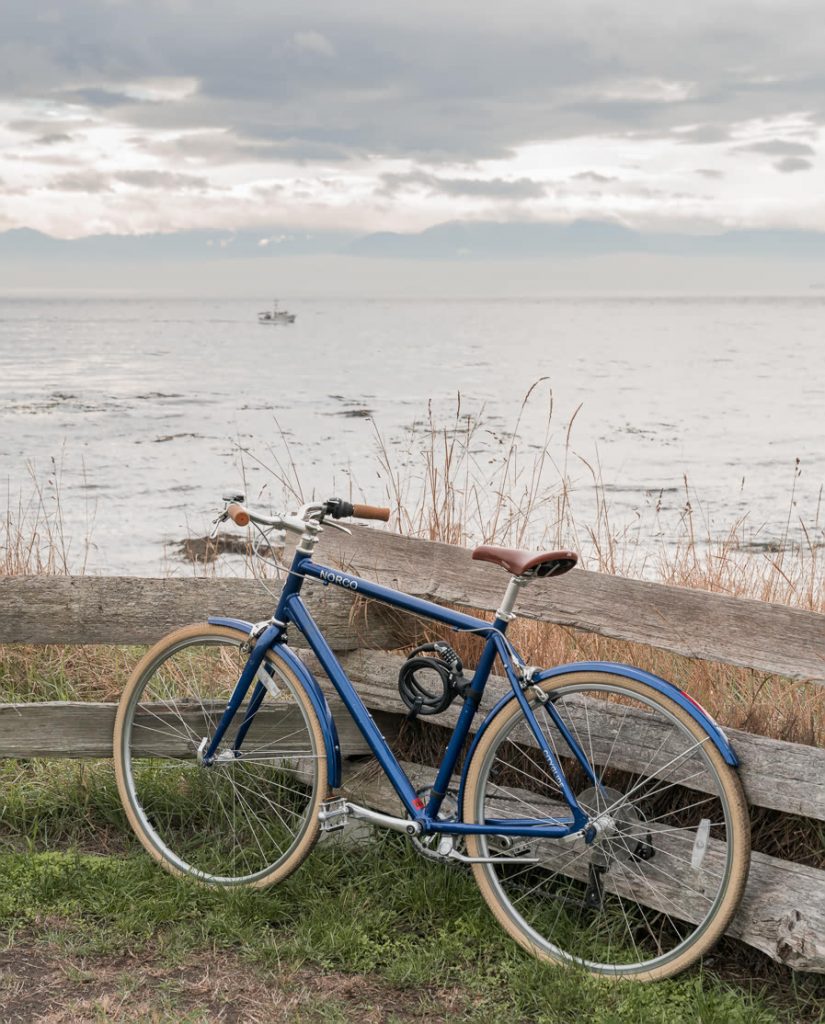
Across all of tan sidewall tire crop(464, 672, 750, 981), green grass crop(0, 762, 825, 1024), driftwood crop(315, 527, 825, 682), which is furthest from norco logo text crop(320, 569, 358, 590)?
green grass crop(0, 762, 825, 1024)

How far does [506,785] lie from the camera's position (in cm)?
410

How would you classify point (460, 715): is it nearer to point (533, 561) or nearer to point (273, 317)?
point (533, 561)

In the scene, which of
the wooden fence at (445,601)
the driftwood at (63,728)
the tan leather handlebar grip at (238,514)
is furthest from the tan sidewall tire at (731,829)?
the tan leather handlebar grip at (238,514)

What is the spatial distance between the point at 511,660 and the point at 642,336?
8482 centimetres

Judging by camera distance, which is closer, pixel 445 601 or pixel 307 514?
pixel 307 514

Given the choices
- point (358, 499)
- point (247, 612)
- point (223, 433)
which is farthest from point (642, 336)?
point (247, 612)

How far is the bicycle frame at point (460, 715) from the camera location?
3.40 metres

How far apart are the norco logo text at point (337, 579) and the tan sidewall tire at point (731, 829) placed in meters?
0.64

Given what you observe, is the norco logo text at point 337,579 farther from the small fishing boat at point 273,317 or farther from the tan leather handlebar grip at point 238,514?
the small fishing boat at point 273,317

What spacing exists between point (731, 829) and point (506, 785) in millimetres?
1055

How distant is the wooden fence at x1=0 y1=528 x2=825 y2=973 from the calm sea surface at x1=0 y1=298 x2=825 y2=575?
57.5 inches

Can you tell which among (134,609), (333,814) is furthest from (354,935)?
(134,609)

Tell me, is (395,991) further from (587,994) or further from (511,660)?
(511,660)

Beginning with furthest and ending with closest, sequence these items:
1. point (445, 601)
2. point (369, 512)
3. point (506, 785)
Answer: point (445, 601), point (506, 785), point (369, 512)
